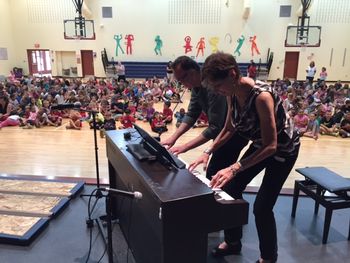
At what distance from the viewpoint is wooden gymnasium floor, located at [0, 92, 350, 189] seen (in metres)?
4.19

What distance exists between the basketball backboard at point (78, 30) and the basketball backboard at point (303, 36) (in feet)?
32.7

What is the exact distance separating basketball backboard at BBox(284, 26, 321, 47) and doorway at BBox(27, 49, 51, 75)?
12.8 meters

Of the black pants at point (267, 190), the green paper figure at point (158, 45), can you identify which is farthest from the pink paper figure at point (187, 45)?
the black pants at point (267, 190)

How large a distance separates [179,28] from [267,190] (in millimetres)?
15184

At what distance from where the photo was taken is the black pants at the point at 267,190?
1.83m

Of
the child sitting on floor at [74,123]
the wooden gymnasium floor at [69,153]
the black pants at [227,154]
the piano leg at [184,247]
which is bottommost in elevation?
the wooden gymnasium floor at [69,153]

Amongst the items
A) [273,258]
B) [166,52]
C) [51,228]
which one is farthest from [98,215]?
[166,52]

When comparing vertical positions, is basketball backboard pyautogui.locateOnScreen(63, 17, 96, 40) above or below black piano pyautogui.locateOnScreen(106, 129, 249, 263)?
above

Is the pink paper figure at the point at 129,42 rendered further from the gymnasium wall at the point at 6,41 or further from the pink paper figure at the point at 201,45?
the gymnasium wall at the point at 6,41

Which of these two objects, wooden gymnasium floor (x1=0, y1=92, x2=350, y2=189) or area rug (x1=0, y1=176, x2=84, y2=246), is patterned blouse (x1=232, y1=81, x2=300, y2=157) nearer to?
area rug (x1=0, y1=176, x2=84, y2=246)

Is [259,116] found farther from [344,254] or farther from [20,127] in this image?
[20,127]

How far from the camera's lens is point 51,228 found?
8.66 feet

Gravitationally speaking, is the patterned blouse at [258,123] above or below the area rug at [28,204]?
above

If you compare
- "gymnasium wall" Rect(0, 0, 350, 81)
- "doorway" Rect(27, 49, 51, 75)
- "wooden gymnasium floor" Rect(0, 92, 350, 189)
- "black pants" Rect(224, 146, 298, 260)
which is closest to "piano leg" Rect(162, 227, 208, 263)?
"black pants" Rect(224, 146, 298, 260)
